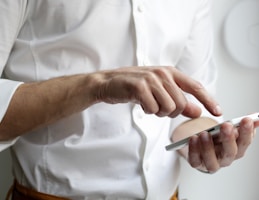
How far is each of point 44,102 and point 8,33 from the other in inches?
4.3

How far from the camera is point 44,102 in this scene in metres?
0.53

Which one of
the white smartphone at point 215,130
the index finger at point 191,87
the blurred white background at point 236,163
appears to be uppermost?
the index finger at point 191,87

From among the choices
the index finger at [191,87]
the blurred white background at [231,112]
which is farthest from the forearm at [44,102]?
the blurred white background at [231,112]

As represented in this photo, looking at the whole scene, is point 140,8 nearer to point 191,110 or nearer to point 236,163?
point 191,110

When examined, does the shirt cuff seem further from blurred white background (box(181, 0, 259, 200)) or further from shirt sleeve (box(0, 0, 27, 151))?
blurred white background (box(181, 0, 259, 200))

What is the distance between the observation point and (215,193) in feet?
3.11

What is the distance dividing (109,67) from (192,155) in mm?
193

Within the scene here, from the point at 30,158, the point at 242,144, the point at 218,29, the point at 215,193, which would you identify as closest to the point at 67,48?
the point at 30,158

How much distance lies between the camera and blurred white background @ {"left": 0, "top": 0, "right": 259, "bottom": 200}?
0.89 meters

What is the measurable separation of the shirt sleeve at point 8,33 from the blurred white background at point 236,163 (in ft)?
1.27

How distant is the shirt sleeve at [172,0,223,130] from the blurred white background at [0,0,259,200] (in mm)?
79

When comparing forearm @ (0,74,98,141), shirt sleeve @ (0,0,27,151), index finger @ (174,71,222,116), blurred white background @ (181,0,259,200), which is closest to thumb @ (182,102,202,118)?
index finger @ (174,71,222,116)

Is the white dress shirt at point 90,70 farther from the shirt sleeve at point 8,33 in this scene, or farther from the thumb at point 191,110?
the thumb at point 191,110

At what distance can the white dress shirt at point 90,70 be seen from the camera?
580 millimetres
